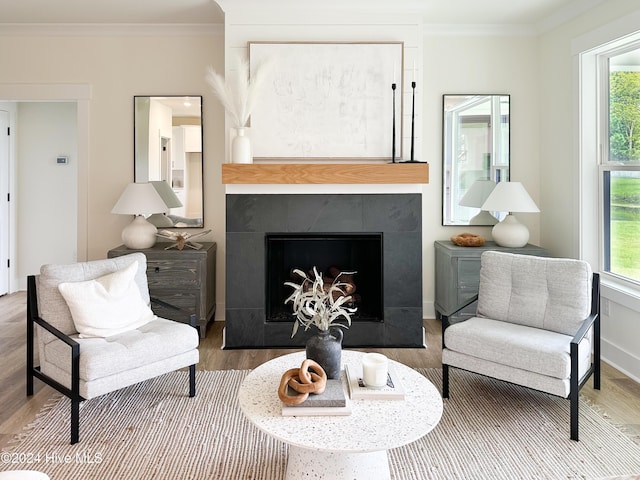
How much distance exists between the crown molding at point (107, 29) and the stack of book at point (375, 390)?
351 centimetres

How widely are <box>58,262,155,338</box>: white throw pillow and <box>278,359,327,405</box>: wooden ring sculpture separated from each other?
50.4 inches

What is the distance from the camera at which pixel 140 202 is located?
3.99 meters

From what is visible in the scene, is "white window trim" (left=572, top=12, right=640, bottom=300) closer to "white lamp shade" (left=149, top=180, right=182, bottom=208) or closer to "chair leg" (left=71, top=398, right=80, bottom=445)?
"white lamp shade" (left=149, top=180, right=182, bottom=208)

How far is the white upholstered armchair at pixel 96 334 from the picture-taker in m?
2.41

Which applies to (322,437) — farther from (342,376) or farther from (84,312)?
(84,312)

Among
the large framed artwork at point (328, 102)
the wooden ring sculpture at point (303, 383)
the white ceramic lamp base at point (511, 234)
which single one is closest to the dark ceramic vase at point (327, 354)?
the wooden ring sculpture at point (303, 383)

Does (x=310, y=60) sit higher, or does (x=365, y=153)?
(x=310, y=60)

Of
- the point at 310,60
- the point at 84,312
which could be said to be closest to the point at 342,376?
the point at 84,312

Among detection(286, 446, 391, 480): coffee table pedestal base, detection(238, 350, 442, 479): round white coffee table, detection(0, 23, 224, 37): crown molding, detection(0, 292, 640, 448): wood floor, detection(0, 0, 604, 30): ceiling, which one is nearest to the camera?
detection(238, 350, 442, 479): round white coffee table

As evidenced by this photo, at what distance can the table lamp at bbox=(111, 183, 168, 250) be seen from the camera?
3.98 m

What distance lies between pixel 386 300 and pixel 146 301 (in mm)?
→ 1768

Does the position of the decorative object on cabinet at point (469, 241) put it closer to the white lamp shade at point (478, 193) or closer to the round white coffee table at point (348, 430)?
the white lamp shade at point (478, 193)

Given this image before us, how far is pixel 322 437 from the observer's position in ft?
5.59

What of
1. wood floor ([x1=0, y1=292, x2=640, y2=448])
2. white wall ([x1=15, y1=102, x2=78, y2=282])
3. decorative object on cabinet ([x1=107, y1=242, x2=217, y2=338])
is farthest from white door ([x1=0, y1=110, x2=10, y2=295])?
decorative object on cabinet ([x1=107, y1=242, x2=217, y2=338])
